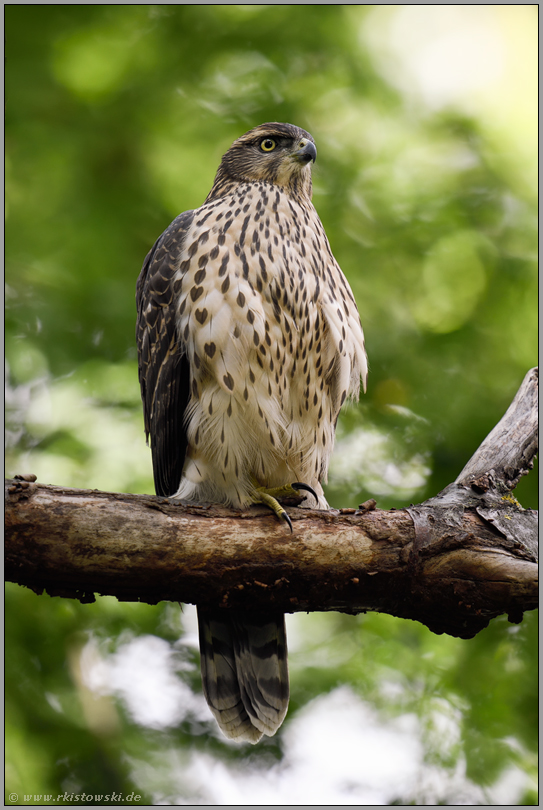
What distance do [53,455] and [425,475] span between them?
2.44 m

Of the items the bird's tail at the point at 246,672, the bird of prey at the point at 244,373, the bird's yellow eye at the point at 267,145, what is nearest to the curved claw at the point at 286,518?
the bird of prey at the point at 244,373

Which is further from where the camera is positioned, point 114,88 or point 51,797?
point 114,88

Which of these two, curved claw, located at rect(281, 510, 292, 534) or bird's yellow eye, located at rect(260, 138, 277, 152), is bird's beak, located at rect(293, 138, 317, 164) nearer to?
bird's yellow eye, located at rect(260, 138, 277, 152)

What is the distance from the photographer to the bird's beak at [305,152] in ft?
13.5

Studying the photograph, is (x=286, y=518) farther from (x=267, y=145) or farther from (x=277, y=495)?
(x=267, y=145)

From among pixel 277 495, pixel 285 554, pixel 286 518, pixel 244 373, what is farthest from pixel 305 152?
pixel 285 554

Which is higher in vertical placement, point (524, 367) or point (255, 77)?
point (255, 77)

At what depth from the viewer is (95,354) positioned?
190 inches

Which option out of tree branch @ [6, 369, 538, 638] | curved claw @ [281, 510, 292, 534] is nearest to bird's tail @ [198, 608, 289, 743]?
tree branch @ [6, 369, 538, 638]

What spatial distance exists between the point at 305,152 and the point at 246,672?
2.93 m

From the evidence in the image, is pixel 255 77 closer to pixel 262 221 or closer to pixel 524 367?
pixel 262 221

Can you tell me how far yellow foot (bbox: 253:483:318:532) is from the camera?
3.16 metres

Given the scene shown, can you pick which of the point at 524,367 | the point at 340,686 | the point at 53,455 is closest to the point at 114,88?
the point at 53,455

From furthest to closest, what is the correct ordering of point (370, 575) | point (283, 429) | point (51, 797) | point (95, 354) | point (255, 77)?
point (255, 77) → point (95, 354) → point (51, 797) → point (283, 429) → point (370, 575)
